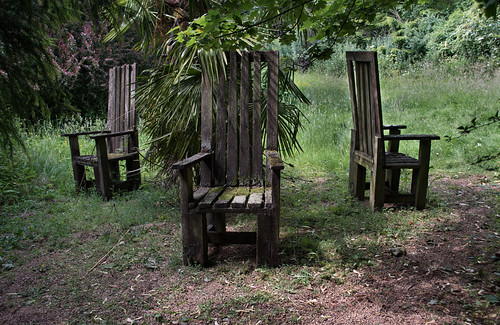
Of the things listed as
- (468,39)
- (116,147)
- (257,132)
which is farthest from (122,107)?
(468,39)

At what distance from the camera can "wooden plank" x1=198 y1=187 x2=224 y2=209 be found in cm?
245

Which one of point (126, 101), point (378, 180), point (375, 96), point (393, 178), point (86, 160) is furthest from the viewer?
point (126, 101)

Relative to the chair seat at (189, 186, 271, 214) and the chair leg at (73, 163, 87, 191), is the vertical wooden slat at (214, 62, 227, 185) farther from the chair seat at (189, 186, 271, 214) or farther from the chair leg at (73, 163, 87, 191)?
the chair leg at (73, 163, 87, 191)

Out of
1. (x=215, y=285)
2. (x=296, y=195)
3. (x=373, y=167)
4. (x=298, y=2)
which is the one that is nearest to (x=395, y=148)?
(x=373, y=167)

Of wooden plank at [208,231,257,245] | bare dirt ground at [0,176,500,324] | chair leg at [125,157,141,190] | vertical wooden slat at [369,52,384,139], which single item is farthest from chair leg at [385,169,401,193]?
chair leg at [125,157,141,190]

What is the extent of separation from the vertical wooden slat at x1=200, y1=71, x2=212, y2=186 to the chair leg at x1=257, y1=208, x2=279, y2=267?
2.56ft

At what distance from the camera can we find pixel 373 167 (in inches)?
139

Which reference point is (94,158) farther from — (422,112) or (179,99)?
(422,112)

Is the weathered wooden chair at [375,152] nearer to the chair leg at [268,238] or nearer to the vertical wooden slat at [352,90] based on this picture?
the vertical wooden slat at [352,90]

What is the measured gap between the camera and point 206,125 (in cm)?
321

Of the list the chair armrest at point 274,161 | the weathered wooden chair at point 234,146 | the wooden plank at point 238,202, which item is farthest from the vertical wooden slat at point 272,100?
the wooden plank at point 238,202

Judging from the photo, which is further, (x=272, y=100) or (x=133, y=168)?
(x=133, y=168)

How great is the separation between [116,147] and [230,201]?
9.43 feet

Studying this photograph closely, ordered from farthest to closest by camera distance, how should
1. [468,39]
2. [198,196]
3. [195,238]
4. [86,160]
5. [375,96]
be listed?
[468,39] < [86,160] < [375,96] < [198,196] < [195,238]
